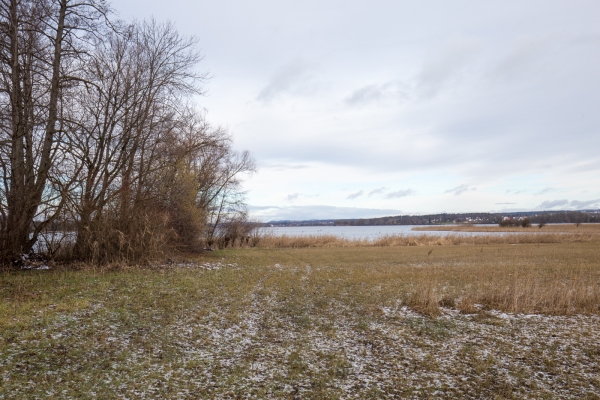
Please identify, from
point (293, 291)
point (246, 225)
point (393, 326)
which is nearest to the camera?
point (393, 326)

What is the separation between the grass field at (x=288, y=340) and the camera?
4.28 metres

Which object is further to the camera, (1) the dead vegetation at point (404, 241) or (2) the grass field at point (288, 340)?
(1) the dead vegetation at point (404, 241)

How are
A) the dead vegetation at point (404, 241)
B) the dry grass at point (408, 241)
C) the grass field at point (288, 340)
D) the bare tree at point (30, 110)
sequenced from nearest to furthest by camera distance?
the grass field at point (288, 340), the bare tree at point (30, 110), the dead vegetation at point (404, 241), the dry grass at point (408, 241)

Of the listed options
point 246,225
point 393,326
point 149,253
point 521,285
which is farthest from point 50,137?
point 246,225

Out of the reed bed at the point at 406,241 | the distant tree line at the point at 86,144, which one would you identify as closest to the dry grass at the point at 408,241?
the reed bed at the point at 406,241

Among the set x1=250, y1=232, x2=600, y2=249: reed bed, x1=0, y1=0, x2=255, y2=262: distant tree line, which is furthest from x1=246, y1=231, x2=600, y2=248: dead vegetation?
x1=0, y1=0, x2=255, y2=262: distant tree line

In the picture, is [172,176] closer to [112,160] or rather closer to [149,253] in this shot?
[112,160]

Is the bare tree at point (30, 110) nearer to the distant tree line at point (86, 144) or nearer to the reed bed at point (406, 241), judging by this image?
the distant tree line at point (86, 144)

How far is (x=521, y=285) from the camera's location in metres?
9.11

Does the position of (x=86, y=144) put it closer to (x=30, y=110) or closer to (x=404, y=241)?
(x=30, y=110)

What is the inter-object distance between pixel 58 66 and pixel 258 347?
11364 millimetres

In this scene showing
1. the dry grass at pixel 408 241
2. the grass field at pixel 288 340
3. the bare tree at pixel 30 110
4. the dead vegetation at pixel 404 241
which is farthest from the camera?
the dry grass at pixel 408 241

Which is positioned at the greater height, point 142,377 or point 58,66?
point 58,66

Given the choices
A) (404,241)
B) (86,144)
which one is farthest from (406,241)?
(86,144)
